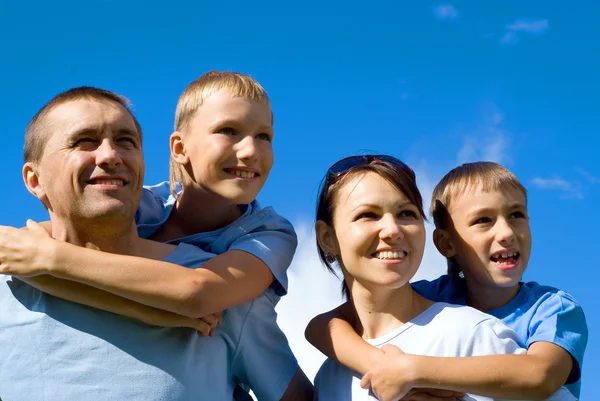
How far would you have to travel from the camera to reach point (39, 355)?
3.88 m

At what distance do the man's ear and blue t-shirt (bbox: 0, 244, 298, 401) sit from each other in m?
0.54

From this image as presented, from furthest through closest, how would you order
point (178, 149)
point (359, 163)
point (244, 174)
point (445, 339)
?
point (178, 149) < point (244, 174) < point (359, 163) < point (445, 339)

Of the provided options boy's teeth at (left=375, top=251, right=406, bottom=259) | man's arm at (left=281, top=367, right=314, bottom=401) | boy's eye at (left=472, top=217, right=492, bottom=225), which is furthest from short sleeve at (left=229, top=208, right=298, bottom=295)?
boy's eye at (left=472, top=217, right=492, bottom=225)

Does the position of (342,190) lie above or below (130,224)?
above

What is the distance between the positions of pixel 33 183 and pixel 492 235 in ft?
10.2

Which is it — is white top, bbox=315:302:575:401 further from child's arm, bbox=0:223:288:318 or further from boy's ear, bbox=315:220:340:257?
child's arm, bbox=0:223:288:318

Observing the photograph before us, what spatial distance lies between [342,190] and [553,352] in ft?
5.42

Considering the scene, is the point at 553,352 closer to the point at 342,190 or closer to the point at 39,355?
the point at 342,190

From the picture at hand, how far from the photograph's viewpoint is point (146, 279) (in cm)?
379

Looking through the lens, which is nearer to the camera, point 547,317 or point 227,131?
point 547,317

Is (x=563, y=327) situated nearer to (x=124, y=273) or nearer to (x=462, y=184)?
(x=462, y=184)

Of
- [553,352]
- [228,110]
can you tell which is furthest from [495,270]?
[228,110]

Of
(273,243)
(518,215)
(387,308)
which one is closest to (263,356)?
(273,243)

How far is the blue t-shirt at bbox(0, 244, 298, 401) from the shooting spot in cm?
382
